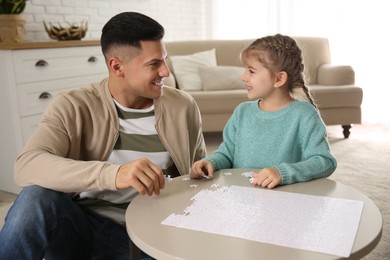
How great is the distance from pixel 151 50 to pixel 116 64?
0.47 feet

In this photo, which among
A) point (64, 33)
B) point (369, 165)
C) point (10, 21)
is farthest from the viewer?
point (369, 165)

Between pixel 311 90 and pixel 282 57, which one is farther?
pixel 311 90

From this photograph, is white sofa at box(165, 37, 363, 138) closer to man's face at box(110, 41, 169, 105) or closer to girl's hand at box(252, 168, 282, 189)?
man's face at box(110, 41, 169, 105)

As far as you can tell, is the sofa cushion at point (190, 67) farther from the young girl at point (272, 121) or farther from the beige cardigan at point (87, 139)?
the young girl at point (272, 121)

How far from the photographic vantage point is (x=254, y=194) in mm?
1102

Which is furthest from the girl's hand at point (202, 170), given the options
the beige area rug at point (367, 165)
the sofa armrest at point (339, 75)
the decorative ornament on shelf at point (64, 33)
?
the sofa armrest at point (339, 75)

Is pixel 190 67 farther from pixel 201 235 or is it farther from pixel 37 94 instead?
pixel 201 235

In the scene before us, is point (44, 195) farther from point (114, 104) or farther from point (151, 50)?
point (151, 50)

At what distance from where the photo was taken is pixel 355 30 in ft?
15.1

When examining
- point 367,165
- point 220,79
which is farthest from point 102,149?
point 220,79

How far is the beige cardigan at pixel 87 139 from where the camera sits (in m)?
1.15

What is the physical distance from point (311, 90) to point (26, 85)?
93.2 inches

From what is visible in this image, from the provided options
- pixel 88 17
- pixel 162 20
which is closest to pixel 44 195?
pixel 88 17

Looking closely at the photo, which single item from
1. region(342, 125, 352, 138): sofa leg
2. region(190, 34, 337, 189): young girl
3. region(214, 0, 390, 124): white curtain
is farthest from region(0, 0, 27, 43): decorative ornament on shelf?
region(214, 0, 390, 124): white curtain
